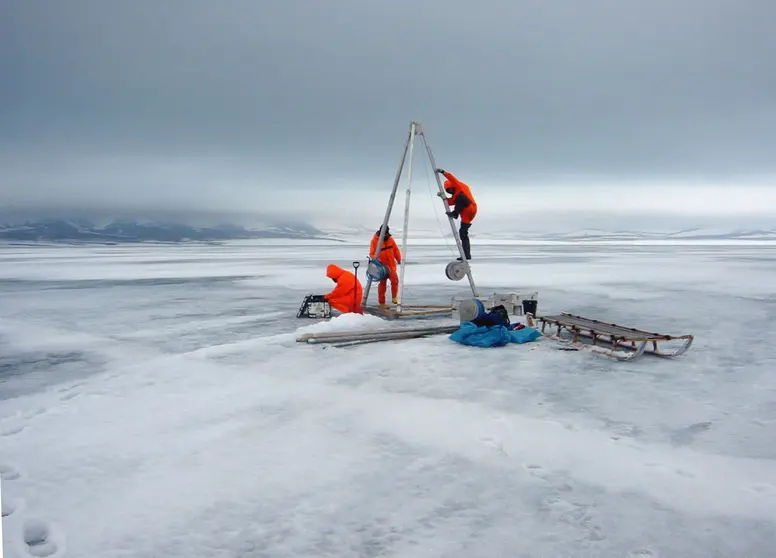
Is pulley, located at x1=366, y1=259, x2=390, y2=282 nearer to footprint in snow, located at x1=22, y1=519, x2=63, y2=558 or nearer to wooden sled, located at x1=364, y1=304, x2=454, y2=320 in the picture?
wooden sled, located at x1=364, y1=304, x2=454, y2=320

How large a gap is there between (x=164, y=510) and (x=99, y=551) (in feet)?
1.30

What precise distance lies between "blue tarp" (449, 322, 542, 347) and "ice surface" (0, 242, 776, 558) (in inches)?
5.6

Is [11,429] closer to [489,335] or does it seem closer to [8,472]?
[8,472]

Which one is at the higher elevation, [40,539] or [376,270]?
[376,270]

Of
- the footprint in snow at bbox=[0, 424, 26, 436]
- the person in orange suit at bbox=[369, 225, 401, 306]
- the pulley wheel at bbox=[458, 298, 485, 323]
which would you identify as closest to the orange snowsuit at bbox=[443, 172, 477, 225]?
the person in orange suit at bbox=[369, 225, 401, 306]

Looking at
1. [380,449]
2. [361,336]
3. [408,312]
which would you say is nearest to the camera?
[380,449]

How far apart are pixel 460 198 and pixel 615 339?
297 centimetres

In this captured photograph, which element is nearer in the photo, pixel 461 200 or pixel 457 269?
pixel 461 200

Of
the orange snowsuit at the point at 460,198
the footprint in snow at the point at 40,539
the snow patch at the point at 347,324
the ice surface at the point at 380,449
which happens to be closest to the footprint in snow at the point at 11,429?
the ice surface at the point at 380,449

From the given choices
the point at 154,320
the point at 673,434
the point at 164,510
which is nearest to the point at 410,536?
the point at 164,510

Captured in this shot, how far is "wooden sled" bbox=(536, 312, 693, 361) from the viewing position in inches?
252

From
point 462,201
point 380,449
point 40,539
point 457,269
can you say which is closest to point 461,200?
point 462,201

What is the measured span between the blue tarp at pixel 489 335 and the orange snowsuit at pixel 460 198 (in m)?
1.90

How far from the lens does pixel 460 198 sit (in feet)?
27.8
